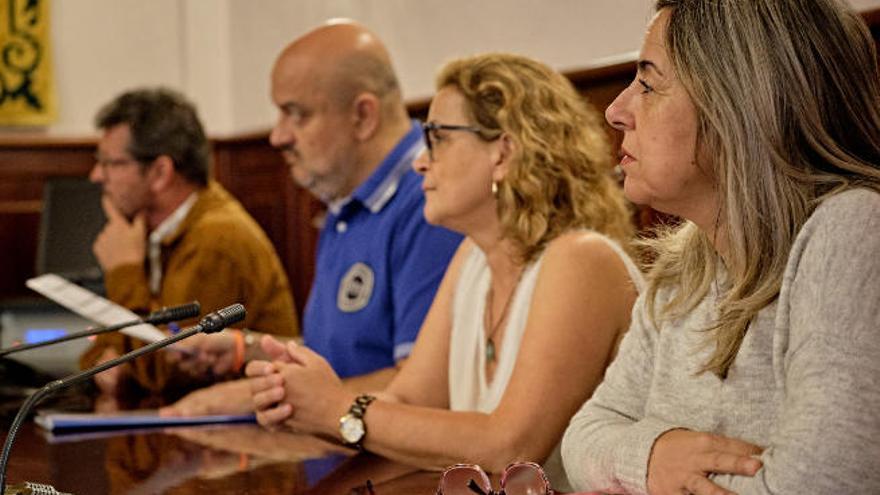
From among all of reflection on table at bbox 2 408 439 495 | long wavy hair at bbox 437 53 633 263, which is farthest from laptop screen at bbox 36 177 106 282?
long wavy hair at bbox 437 53 633 263

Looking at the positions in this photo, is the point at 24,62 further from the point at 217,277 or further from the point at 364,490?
the point at 364,490

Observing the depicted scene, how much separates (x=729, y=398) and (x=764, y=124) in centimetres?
32

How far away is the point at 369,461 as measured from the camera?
6.43 ft

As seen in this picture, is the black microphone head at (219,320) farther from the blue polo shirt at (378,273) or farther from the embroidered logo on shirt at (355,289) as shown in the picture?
the embroidered logo on shirt at (355,289)

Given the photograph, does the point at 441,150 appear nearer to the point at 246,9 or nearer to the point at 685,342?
the point at 685,342

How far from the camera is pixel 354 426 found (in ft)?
6.64

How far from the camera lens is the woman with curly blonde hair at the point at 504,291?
195 centimetres

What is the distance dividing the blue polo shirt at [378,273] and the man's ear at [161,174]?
93 centimetres

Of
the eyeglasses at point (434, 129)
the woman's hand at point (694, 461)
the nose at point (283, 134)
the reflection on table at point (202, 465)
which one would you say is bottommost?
the reflection on table at point (202, 465)

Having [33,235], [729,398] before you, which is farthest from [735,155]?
[33,235]

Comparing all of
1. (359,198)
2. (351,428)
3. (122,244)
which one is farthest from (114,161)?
(351,428)

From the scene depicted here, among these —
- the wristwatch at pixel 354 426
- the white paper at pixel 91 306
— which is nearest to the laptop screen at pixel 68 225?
the white paper at pixel 91 306

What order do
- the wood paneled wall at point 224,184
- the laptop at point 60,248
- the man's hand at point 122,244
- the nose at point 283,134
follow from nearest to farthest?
the nose at point 283,134 → the man's hand at point 122,244 → the laptop at point 60,248 → the wood paneled wall at point 224,184

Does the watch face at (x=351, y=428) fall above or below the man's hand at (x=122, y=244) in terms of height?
above
